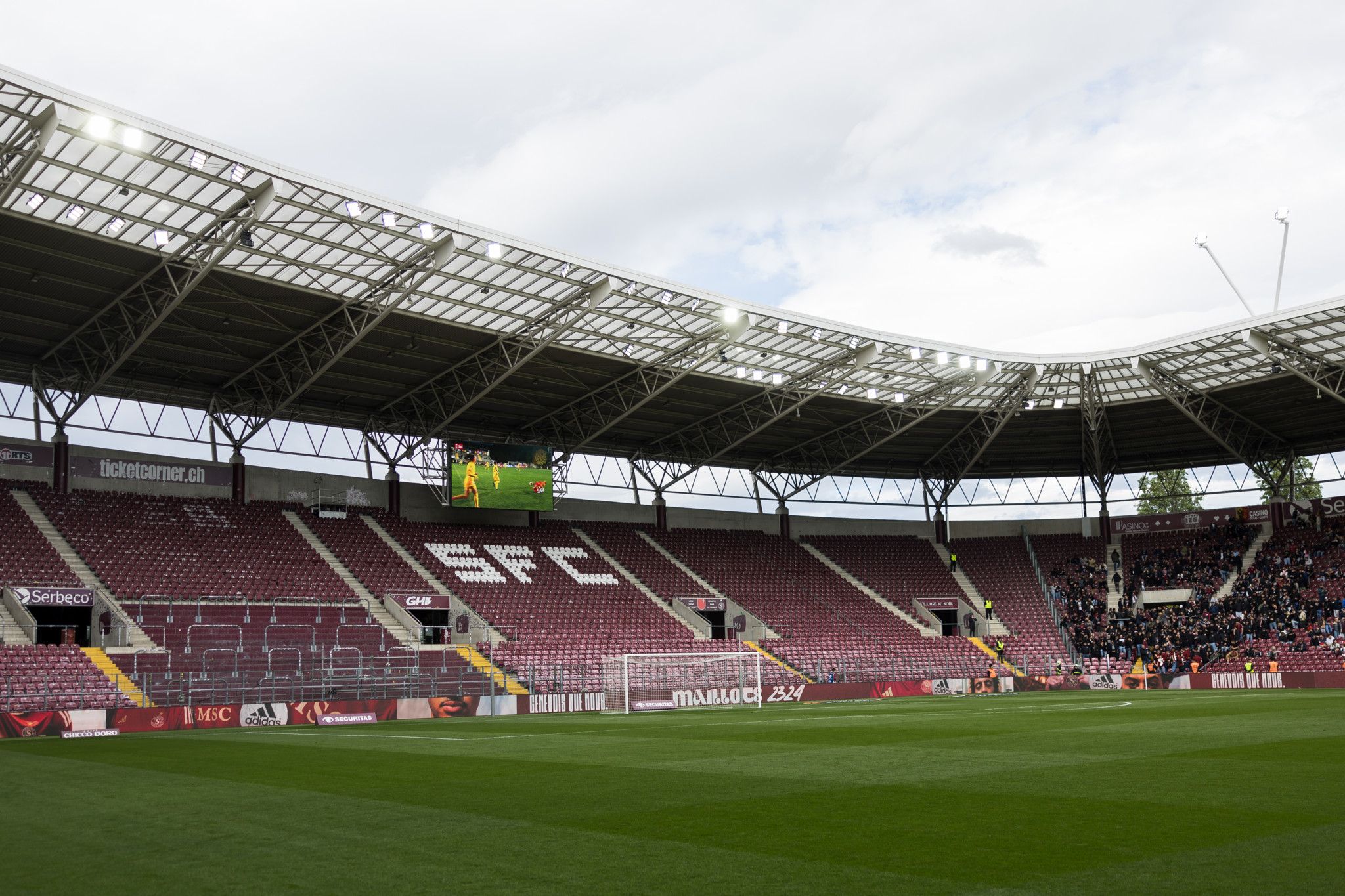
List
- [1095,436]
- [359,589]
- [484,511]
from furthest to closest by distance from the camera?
1. [1095,436]
2. [484,511]
3. [359,589]

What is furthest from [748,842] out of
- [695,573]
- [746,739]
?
[695,573]

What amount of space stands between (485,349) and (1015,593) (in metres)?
35.9

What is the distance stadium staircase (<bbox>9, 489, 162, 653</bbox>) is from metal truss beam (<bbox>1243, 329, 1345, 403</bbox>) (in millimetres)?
41296

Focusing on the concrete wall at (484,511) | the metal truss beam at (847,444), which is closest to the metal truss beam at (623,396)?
the concrete wall at (484,511)

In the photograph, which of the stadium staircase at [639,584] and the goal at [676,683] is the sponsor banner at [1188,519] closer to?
the stadium staircase at [639,584]

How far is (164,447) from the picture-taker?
154ft

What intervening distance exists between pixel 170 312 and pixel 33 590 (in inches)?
384

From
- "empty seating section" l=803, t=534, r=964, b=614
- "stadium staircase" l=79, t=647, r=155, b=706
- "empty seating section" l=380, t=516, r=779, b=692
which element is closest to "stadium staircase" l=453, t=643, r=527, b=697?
"empty seating section" l=380, t=516, r=779, b=692

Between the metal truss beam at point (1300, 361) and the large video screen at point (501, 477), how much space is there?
29930mm

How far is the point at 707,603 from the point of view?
182 feet

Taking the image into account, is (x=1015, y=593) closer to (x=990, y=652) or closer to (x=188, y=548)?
(x=990, y=652)

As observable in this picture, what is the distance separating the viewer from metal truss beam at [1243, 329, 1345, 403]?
146 ft

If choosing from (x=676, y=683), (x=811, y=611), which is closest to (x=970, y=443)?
(x=811, y=611)

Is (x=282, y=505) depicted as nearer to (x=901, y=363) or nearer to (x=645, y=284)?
(x=645, y=284)
